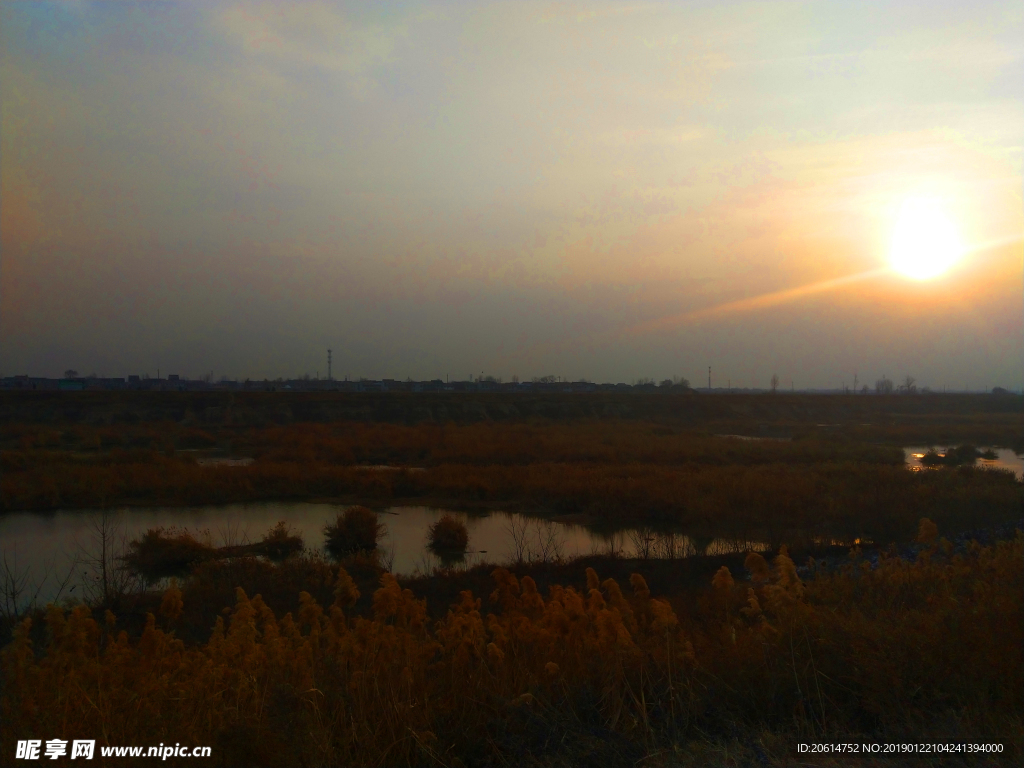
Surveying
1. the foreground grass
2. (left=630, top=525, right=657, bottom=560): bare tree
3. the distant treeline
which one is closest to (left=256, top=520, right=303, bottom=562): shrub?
(left=630, top=525, right=657, bottom=560): bare tree

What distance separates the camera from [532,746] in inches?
153

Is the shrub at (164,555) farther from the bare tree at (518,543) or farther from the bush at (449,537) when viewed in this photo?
the bare tree at (518,543)

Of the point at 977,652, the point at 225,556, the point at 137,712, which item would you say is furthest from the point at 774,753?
the point at 225,556

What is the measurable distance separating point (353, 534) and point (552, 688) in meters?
13.0

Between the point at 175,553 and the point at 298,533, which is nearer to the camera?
the point at 175,553

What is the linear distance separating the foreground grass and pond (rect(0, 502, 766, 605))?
8724 millimetres

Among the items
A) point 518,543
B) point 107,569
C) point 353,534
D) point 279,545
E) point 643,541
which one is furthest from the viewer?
point 643,541

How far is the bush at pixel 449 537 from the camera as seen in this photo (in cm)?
1711

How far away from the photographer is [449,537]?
1720 centimetres

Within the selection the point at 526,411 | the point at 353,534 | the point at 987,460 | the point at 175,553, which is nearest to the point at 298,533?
the point at 353,534

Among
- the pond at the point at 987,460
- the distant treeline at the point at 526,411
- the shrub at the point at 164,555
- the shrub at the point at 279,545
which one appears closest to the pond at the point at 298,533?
the shrub at the point at 279,545

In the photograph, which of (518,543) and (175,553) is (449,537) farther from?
(175,553)

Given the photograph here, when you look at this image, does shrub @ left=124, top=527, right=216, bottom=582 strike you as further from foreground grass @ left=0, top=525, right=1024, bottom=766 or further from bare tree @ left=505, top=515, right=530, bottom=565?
foreground grass @ left=0, top=525, right=1024, bottom=766

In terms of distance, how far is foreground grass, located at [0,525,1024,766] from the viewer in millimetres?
3695
